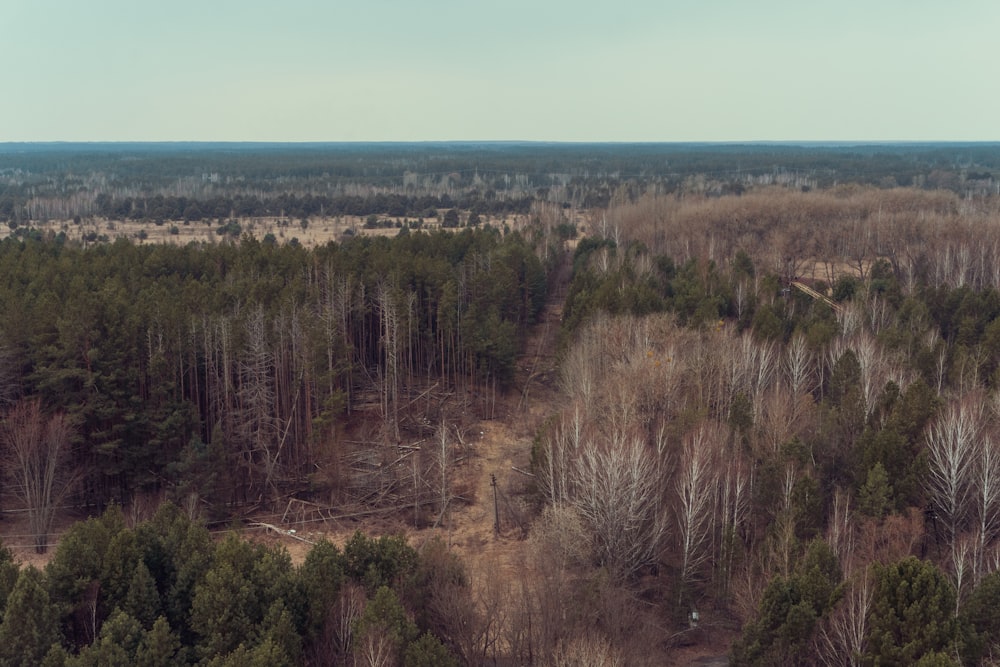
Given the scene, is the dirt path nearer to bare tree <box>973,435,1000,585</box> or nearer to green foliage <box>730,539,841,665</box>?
green foliage <box>730,539,841,665</box>

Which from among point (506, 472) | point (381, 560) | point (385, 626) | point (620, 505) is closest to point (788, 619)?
point (620, 505)

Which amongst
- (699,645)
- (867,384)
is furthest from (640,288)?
(699,645)

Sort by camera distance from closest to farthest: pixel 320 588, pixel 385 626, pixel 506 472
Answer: pixel 385 626
pixel 320 588
pixel 506 472

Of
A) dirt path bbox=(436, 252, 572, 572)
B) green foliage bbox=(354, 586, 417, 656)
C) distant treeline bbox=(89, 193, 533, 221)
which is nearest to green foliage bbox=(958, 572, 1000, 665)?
green foliage bbox=(354, 586, 417, 656)

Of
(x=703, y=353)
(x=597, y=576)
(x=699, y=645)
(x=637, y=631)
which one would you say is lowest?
(x=699, y=645)

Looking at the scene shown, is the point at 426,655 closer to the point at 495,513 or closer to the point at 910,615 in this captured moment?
the point at 910,615

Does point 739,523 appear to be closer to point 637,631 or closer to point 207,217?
point 637,631
